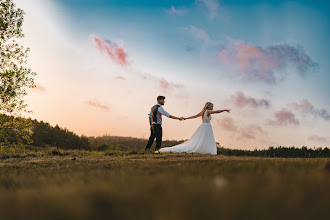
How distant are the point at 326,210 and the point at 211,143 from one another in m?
15.6

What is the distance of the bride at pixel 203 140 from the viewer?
17.4 m

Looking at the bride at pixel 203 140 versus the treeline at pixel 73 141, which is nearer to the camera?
the bride at pixel 203 140

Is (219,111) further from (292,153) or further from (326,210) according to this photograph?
(326,210)

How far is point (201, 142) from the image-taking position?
17.5m

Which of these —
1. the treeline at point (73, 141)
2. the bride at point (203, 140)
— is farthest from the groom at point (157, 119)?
the treeline at point (73, 141)

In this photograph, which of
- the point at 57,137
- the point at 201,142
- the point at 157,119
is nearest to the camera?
the point at 201,142

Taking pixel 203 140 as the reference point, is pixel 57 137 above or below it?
below

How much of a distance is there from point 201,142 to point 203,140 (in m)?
0.20

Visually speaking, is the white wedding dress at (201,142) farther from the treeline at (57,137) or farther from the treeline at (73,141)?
the treeline at (57,137)

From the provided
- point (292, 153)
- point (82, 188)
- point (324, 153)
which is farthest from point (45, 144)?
point (82, 188)

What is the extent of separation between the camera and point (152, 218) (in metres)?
1.96

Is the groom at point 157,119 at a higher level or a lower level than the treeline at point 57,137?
higher

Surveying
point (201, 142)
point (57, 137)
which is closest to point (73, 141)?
point (57, 137)

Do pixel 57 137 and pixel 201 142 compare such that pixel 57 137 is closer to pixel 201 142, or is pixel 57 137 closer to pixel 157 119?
pixel 157 119
